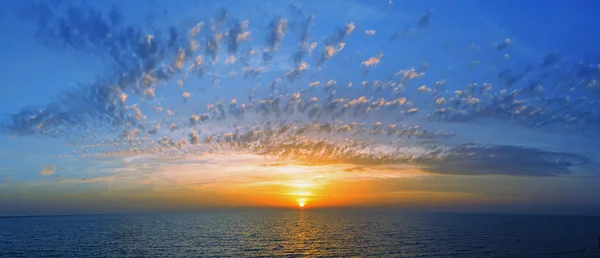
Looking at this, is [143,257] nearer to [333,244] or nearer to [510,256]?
[333,244]

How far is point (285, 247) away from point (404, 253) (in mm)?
27768

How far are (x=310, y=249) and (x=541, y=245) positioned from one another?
180 ft

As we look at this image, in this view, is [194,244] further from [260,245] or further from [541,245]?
[541,245]

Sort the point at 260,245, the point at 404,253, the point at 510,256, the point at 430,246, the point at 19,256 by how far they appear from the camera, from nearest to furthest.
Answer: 1. the point at 510,256
2. the point at 404,253
3. the point at 19,256
4. the point at 430,246
5. the point at 260,245

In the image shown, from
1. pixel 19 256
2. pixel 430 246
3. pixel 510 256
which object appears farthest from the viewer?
pixel 430 246

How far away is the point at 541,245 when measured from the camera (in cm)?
8962

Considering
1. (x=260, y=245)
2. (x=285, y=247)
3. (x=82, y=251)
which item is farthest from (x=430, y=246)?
(x=82, y=251)

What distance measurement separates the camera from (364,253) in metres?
77.1

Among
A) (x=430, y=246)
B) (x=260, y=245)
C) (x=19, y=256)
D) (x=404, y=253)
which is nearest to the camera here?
(x=404, y=253)

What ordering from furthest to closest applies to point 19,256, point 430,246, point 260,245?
point 260,245, point 430,246, point 19,256

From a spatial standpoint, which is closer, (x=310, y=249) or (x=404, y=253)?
(x=404, y=253)

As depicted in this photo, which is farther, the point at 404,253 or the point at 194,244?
the point at 194,244

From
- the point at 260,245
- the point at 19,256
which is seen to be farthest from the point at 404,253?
the point at 19,256

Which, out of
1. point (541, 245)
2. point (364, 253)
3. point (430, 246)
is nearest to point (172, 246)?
point (364, 253)
